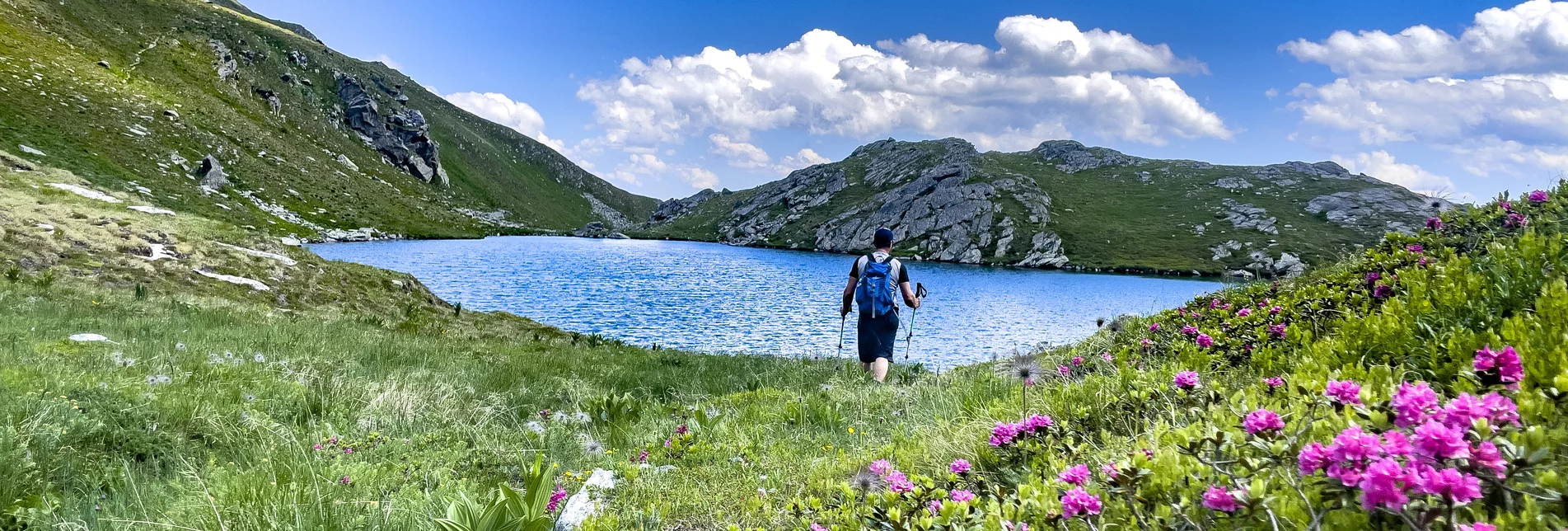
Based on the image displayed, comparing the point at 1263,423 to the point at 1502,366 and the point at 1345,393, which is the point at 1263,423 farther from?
the point at 1502,366

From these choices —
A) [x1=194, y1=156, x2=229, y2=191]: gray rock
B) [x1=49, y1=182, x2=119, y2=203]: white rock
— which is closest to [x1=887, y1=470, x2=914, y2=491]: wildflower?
[x1=49, y1=182, x2=119, y2=203]: white rock

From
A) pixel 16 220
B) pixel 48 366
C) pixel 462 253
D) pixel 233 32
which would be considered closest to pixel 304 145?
pixel 233 32

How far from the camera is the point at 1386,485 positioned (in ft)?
4.81

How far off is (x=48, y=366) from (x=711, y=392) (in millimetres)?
7865

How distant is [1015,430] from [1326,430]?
161cm

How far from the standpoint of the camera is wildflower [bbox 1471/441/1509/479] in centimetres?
151

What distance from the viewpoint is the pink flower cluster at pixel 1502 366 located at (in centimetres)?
218

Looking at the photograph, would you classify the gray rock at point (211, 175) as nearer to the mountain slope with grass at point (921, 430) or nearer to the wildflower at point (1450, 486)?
the mountain slope with grass at point (921, 430)

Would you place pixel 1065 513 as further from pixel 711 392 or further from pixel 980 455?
pixel 711 392

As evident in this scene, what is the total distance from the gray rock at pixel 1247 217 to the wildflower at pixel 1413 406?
7910 inches

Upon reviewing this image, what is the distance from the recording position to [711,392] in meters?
11.0

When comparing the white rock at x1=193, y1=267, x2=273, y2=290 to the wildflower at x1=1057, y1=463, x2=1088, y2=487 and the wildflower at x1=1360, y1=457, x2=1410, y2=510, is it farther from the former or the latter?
the wildflower at x1=1360, y1=457, x2=1410, y2=510

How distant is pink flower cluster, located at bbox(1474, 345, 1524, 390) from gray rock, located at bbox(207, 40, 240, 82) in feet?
615

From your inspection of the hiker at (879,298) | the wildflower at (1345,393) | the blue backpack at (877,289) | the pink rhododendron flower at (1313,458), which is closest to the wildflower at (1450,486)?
the pink rhododendron flower at (1313,458)
